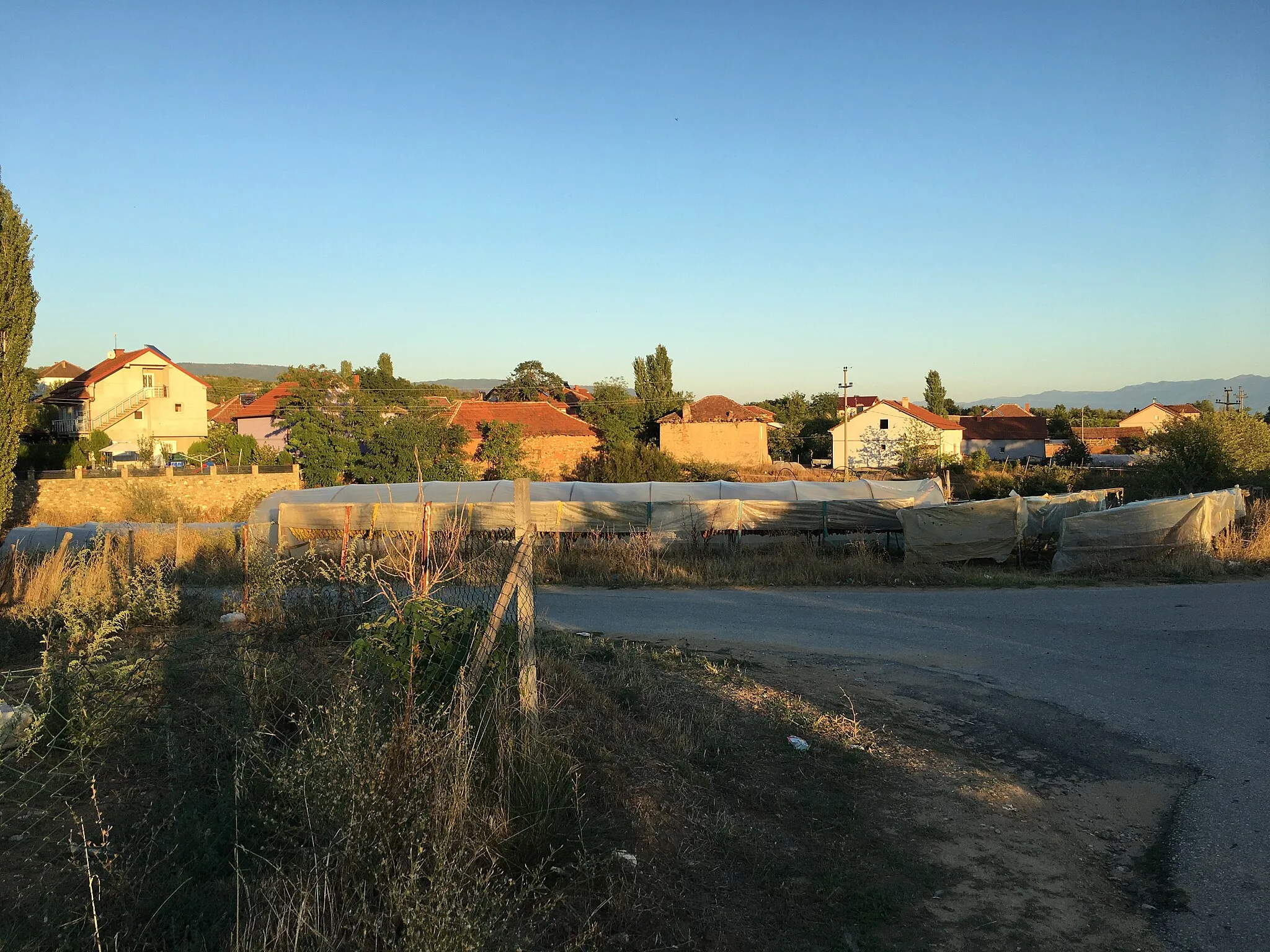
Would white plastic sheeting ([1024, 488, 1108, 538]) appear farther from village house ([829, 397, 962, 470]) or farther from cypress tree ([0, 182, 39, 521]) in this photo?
village house ([829, 397, 962, 470])

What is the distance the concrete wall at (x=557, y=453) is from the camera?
48.5m

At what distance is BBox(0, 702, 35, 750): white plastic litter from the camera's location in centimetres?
445

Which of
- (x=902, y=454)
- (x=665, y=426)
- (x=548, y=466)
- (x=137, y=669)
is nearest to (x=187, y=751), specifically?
(x=137, y=669)

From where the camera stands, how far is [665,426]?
54.2 metres

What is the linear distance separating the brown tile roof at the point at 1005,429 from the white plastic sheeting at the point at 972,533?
65.7 meters

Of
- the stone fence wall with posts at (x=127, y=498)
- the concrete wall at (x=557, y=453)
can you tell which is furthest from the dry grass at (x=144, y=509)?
the concrete wall at (x=557, y=453)

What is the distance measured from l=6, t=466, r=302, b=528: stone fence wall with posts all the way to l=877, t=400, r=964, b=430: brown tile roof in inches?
1910

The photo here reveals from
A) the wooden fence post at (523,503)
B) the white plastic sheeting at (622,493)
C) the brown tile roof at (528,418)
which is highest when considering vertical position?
the brown tile roof at (528,418)

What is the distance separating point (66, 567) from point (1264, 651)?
596 inches

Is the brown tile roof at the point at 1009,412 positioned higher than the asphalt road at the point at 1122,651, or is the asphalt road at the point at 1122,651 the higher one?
the brown tile roof at the point at 1009,412

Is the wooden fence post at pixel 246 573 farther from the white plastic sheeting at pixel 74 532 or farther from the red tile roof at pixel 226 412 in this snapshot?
the red tile roof at pixel 226 412

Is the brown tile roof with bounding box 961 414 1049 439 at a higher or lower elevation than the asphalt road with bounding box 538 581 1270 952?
higher

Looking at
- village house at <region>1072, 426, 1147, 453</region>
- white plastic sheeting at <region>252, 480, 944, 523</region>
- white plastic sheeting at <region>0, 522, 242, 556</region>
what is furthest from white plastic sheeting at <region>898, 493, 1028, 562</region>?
village house at <region>1072, 426, 1147, 453</region>

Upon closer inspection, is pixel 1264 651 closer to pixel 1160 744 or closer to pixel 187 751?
pixel 1160 744
